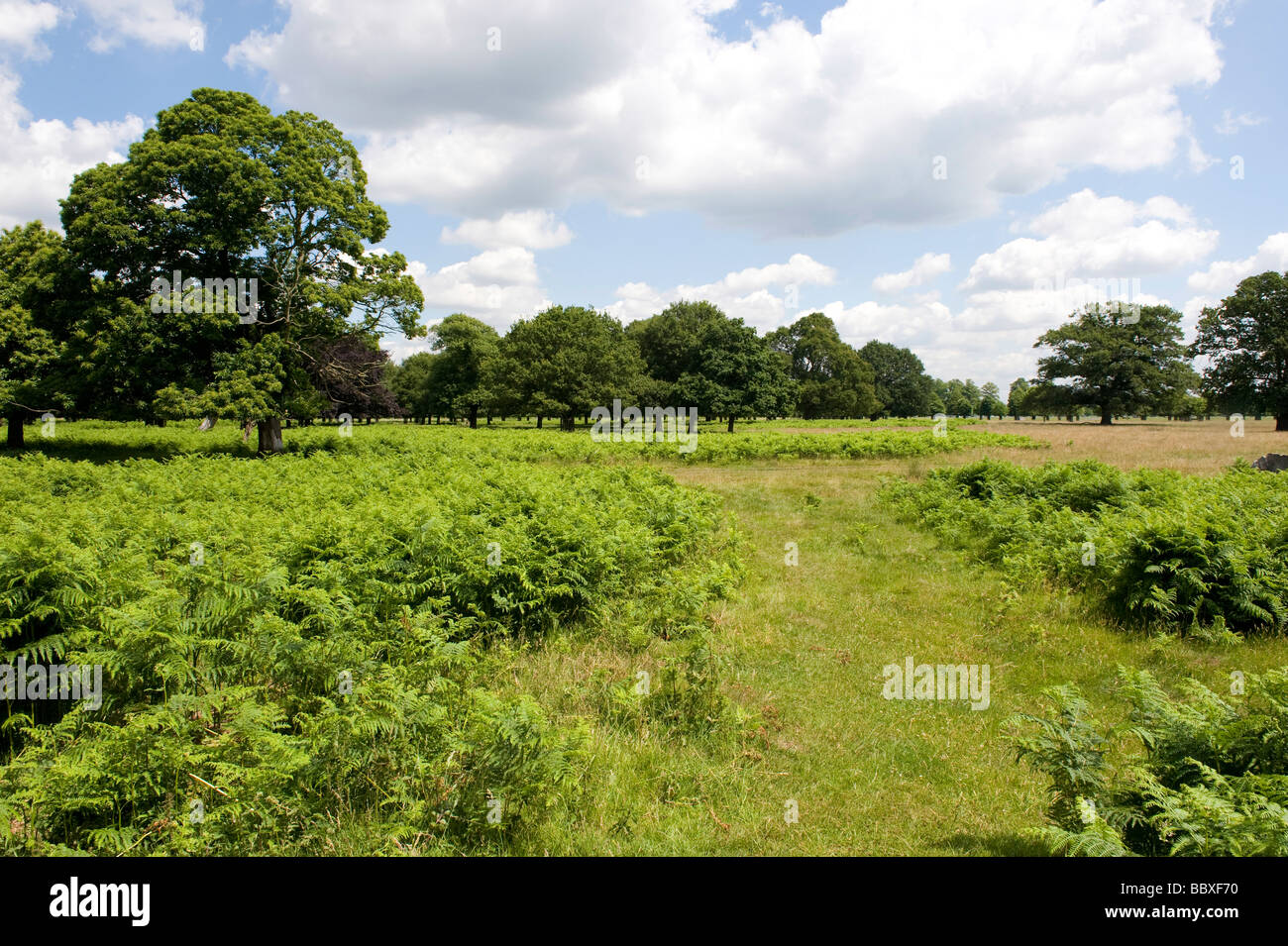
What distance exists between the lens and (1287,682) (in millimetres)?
4543

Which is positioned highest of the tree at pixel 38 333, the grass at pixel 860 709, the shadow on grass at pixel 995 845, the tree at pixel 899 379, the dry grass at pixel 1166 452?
the tree at pixel 899 379

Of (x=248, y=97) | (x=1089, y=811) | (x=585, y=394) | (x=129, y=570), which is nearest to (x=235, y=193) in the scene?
(x=248, y=97)

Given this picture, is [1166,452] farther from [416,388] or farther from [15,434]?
[416,388]

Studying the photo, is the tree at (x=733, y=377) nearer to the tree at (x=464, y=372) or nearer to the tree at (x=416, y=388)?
the tree at (x=464, y=372)

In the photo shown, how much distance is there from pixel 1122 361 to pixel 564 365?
6072cm

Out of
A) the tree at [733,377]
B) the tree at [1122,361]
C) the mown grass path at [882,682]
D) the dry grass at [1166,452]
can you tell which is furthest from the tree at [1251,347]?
the mown grass path at [882,682]

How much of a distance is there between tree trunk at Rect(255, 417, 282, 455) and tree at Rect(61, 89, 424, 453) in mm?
61

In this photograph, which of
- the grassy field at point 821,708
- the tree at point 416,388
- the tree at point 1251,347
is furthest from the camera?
the tree at point 416,388

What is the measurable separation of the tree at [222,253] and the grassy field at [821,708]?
75.9ft

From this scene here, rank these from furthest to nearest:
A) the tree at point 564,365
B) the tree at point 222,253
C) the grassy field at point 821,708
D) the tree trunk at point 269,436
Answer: the tree at point 564,365 → the tree trunk at point 269,436 → the tree at point 222,253 → the grassy field at point 821,708

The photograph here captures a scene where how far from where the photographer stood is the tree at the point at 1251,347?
180 ft

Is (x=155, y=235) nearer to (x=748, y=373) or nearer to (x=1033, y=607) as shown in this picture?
(x=1033, y=607)

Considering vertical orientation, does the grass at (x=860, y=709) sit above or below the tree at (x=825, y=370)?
below

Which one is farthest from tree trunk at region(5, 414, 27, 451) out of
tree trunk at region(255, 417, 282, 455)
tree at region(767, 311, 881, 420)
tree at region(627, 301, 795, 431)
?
tree at region(767, 311, 881, 420)
